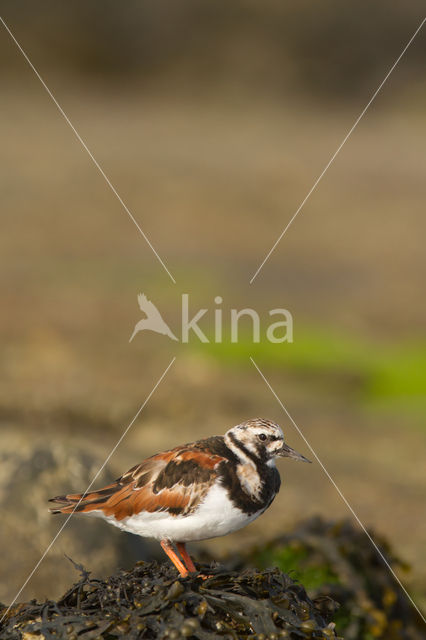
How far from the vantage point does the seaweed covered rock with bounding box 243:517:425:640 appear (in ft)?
27.1

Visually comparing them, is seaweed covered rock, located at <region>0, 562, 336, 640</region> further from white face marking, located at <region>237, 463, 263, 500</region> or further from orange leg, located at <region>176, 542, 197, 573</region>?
white face marking, located at <region>237, 463, 263, 500</region>

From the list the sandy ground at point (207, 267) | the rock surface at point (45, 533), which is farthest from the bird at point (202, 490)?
the sandy ground at point (207, 267)

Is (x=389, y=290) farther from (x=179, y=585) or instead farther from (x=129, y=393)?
(x=179, y=585)

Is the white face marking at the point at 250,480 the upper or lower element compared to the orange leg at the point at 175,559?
upper

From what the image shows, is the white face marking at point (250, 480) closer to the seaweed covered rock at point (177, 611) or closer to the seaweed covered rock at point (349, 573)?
the seaweed covered rock at point (177, 611)

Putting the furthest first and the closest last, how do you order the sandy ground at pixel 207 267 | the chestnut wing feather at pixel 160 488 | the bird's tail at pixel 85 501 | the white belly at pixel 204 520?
the sandy ground at pixel 207 267, the bird's tail at pixel 85 501, the chestnut wing feather at pixel 160 488, the white belly at pixel 204 520

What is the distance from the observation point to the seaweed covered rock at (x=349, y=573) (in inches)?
325

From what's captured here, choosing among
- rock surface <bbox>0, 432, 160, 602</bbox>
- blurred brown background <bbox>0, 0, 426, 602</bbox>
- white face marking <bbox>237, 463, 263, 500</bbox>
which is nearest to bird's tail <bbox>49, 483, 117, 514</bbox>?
white face marking <bbox>237, 463, 263, 500</bbox>

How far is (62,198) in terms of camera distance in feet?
124

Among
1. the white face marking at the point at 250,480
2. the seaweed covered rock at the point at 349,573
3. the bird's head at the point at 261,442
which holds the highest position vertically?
the bird's head at the point at 261,442

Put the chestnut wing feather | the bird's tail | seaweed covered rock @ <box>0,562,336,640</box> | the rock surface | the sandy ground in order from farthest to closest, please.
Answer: the sandy ground → the rock surface → the bird's tail → the chestnut wing feather → seaweed covered rock @ <box>0,562,336,640</box>

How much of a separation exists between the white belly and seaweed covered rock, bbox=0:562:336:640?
27 cm

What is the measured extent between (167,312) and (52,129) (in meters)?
25.2

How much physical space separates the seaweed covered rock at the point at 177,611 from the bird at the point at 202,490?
1.02 ft
